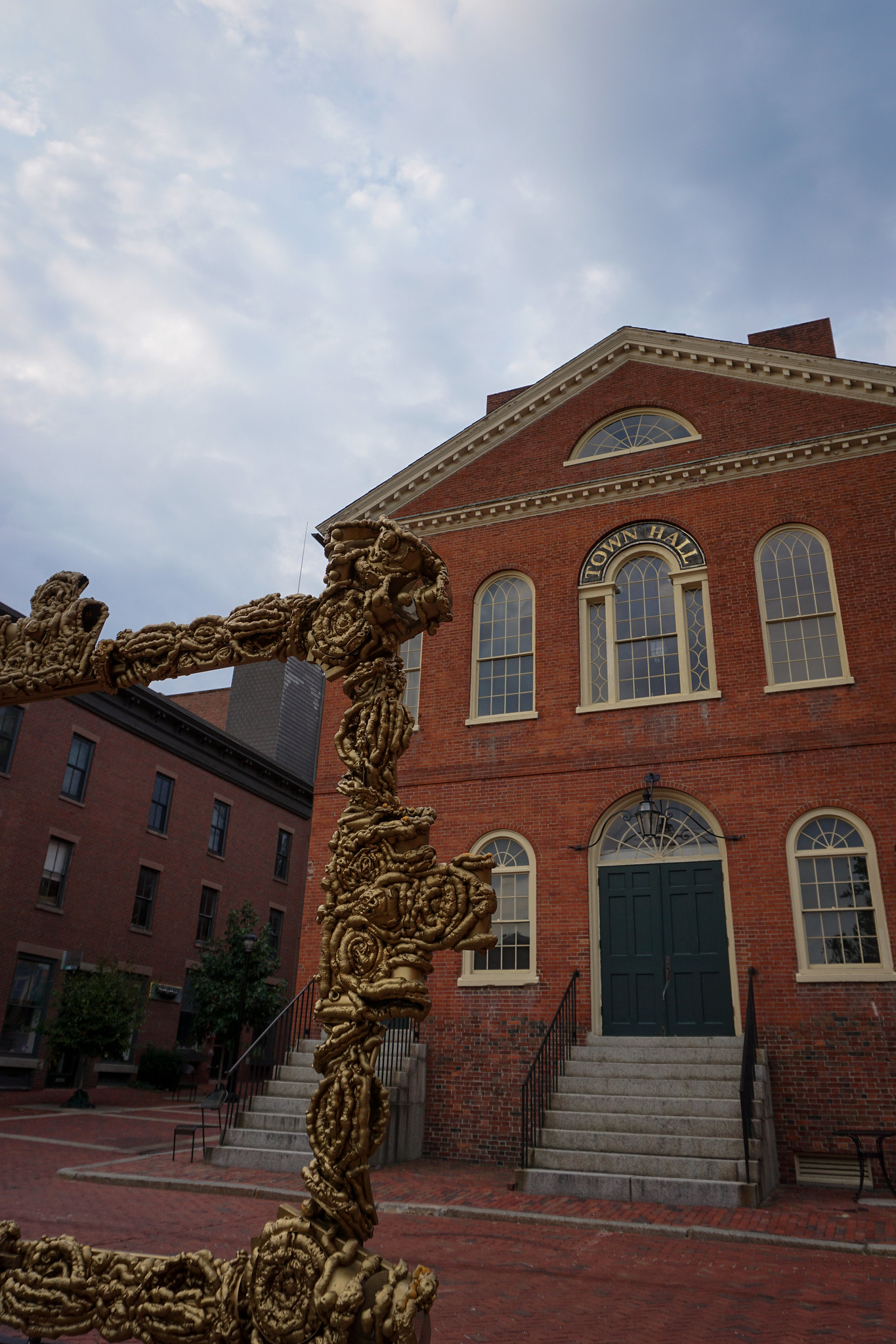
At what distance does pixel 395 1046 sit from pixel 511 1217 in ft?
15.2

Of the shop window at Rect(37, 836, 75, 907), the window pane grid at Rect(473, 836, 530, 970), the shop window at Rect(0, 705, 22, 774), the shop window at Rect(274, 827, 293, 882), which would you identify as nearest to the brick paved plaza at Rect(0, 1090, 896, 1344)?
the window pane grid at Rect(473, 836, 530, 970)

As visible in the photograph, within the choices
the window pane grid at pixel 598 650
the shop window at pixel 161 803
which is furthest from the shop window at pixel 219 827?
the window pane grid at pixel 598 650

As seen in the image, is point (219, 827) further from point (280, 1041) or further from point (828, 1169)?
point (828, 1169)

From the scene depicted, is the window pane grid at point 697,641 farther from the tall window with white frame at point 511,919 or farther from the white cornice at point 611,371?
the white cornice at point 611,371

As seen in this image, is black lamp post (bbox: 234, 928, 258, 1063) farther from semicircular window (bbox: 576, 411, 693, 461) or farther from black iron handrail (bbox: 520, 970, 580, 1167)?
semicircular window (bbox: 576, 411, 693, 461)

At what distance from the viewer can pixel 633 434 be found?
52.1 ft

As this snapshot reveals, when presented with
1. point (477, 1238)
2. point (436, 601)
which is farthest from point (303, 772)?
point (436, 601)

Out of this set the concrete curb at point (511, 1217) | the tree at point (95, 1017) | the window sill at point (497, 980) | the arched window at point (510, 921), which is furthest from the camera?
the tree at point (95, 1017)

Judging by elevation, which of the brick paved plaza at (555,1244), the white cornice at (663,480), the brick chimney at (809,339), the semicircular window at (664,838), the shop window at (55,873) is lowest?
the brick paved plaza at (555,1244)

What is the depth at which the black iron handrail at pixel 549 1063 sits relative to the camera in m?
10.9

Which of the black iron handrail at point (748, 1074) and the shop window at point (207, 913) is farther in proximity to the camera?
the shop window at point (207, 913)

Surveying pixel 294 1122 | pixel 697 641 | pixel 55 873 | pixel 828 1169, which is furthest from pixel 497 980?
pixel 55 873

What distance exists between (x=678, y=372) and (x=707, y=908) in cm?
927

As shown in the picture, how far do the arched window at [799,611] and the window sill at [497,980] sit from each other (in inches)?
216
